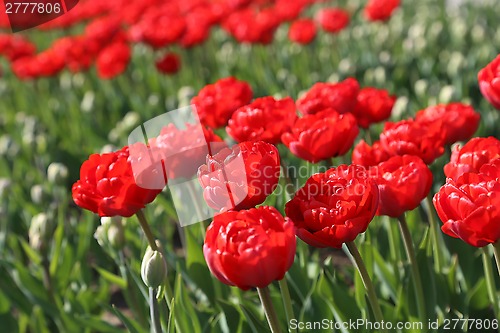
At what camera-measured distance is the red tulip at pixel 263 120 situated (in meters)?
1.40

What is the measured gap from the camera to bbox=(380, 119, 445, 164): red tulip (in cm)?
126

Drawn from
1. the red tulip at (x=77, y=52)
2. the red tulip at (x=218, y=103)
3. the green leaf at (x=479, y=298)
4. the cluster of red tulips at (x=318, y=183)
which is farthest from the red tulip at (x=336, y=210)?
the red tulip at (x=77, y=52)

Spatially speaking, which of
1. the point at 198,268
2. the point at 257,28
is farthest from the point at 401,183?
the point at 257,28

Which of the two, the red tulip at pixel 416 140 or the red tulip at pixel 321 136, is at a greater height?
the red tulip at pixel 321 136

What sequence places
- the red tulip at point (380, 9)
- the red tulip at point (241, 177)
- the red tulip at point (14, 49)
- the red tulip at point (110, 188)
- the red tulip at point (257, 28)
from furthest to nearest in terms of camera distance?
the red tulip at point (14, 49), the red tulip at point (380, 9), the red tulip at point (257, 28), the red tulip at point (110, 188), the red tulip at point (241, 177)

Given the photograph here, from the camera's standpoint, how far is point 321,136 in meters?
1.30

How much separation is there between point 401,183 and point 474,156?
130 millimetres

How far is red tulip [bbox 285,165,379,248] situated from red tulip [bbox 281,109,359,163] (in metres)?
0.31

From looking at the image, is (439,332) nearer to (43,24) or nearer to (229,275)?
(229,275)

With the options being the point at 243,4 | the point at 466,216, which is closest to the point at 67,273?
the point at 466,216

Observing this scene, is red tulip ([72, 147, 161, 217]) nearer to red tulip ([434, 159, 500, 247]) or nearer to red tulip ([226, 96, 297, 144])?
red tulip ([226, 96, 297, 144])

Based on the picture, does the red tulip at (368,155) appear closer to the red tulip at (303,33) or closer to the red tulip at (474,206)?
the red tulip at (474,206)

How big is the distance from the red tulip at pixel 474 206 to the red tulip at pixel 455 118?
0.43 meters

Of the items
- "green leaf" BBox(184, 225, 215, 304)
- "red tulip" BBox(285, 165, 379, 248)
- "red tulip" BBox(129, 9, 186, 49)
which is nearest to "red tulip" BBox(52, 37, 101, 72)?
"red tulip" BBox(129, 9, 186, 49)
